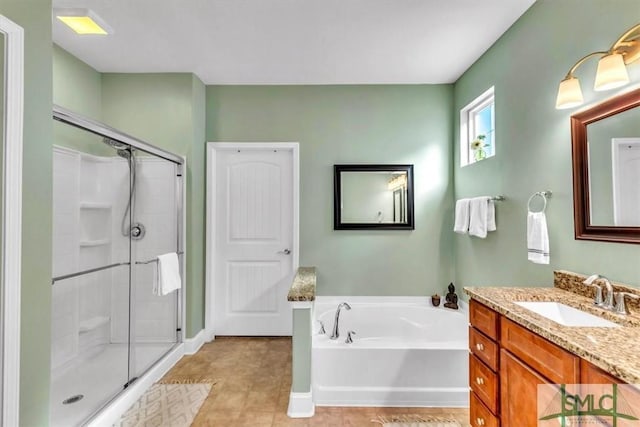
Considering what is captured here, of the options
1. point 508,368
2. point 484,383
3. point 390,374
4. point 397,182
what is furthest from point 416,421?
point 397,182

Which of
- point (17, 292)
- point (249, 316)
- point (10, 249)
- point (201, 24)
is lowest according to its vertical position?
point (249, 316)

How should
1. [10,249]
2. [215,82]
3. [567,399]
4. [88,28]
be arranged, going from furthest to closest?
[215,82]
[88,28]
[10,249]
[567,399]

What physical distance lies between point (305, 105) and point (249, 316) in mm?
2243

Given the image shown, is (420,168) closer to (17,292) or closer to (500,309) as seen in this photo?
(500,309)

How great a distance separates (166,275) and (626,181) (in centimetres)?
284

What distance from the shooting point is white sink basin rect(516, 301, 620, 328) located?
1.36 metres

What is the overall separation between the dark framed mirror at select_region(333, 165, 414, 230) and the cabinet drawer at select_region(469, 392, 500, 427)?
1.74 metres

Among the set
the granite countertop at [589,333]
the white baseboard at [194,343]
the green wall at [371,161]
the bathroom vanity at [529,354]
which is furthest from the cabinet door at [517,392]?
the white baseboard at [194,343]

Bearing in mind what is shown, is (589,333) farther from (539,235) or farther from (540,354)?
(539,235)

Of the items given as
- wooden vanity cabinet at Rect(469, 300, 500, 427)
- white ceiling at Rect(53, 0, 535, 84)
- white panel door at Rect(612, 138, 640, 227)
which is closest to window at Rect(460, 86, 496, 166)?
white ceiling at Rect(53, 0, 535, 84)

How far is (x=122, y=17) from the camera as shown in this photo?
2135 mm

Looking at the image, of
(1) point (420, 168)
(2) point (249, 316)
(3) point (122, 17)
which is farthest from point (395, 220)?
(3) point (122, 17)

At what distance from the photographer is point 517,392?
1276 millimetres

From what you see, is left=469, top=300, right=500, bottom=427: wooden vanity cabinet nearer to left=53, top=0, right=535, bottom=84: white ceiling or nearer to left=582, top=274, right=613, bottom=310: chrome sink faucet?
left=582, top=274, right=613, bottom=310: chrome sink faucet
